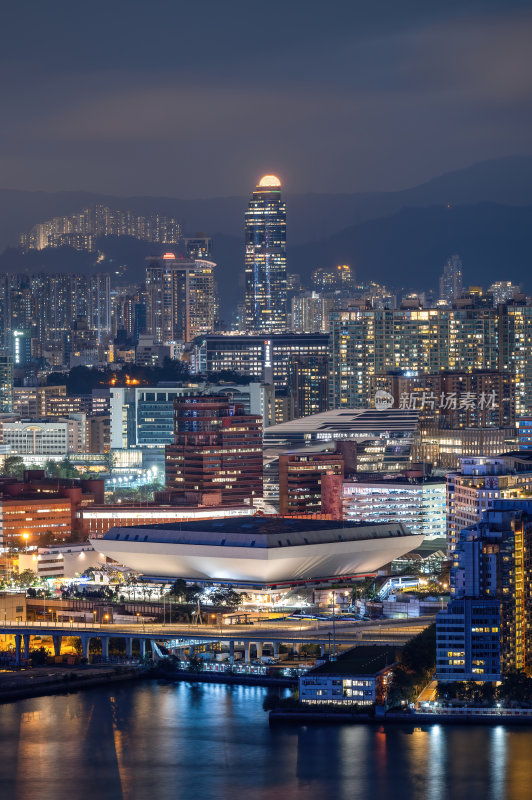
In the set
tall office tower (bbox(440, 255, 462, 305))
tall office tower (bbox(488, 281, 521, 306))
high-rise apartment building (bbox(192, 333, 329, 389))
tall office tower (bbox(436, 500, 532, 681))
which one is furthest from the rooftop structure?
tall office tower (bbox(440, 255, 462, 305))

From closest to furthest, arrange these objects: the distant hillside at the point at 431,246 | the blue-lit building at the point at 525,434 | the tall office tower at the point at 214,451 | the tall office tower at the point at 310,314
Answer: the blue-lit building at the point at 525,434 → the tall office tower at the point at 214,451 → the tall office tower at the point at 310,314 → the distant hillside at the point at 431,246

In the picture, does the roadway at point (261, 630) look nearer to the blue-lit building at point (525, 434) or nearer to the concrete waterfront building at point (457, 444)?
the blue-lit building at point (525, 434)

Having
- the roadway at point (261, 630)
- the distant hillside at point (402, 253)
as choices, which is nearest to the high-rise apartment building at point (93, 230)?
the distant hillside at point (402, 253)

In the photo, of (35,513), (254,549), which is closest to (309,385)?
(35,513)

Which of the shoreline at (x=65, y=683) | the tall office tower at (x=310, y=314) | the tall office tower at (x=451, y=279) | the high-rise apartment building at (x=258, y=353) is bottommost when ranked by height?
the shoreline at (x=65, y=683)

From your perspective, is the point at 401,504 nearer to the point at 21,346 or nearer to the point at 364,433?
the point at 364,433

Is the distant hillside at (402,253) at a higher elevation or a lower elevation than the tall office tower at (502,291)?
higher

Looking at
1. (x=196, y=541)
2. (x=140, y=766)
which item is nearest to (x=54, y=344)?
(x=196, y=541)

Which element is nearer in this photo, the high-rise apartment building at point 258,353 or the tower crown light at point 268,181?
the high-rise apartment building at point 258,353

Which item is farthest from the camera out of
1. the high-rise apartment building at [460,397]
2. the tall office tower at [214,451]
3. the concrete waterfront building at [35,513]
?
the high-rise apartment building at [460,397]
